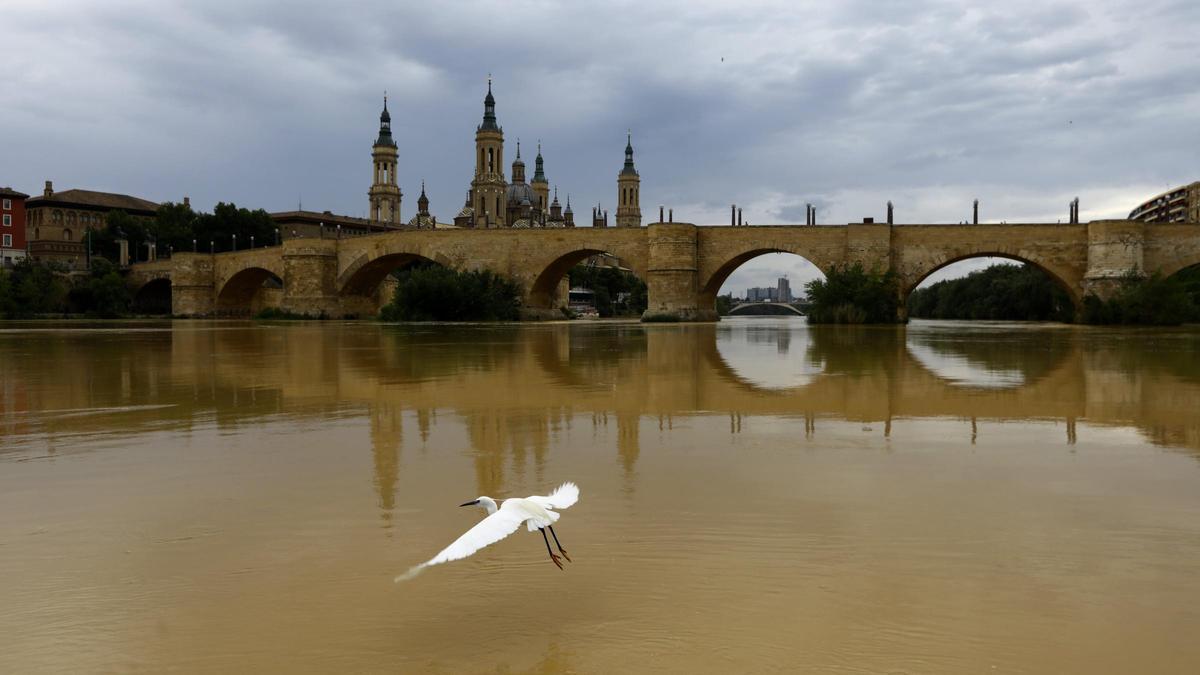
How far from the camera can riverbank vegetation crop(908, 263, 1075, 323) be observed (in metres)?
47.0

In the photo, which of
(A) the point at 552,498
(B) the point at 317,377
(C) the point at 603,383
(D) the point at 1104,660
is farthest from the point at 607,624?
(B) the point at 317,377

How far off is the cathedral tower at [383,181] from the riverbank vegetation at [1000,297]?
63012mm

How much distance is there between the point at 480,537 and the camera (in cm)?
275

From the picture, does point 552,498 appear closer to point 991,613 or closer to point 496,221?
point 991,613

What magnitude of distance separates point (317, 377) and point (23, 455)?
5539 mm

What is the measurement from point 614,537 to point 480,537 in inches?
44.7

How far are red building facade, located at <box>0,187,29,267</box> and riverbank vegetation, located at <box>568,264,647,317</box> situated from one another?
4332 cm

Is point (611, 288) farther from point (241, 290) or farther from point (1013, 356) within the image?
point (1013, 356)

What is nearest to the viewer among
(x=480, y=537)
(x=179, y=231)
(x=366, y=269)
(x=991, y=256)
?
(x=480, y=537)

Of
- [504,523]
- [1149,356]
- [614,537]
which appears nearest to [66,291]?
[1149,356]

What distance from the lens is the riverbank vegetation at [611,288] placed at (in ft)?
251

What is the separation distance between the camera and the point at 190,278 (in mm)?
55062

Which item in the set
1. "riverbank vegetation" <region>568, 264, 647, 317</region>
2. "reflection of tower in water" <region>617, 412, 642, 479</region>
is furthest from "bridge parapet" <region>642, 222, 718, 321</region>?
"riverbank vegetation" <region>568, 264, 647, 317</region>

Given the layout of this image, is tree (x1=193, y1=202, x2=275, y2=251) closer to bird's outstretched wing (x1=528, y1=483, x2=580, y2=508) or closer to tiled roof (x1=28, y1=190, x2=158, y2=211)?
tiled roof (x1=28, y1=190, x2=158, y2=211)
